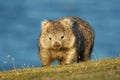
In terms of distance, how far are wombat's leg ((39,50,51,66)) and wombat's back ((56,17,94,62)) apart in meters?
1.27

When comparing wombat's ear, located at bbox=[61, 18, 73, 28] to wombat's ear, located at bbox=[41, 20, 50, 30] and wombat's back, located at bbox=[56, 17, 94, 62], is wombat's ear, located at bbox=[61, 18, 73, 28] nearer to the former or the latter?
wombat's back, located at bbox=[56, 17, 94, 62]

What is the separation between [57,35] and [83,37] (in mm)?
2338

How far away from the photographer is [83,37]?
71.3 ft

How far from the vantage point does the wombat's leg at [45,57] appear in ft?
65.8

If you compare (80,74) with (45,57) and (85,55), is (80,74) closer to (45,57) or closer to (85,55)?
(45,57)

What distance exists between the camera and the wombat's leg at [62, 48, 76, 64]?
19.8 m

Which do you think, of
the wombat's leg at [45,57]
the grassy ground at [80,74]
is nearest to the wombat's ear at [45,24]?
the wombat's leg at [45,57]

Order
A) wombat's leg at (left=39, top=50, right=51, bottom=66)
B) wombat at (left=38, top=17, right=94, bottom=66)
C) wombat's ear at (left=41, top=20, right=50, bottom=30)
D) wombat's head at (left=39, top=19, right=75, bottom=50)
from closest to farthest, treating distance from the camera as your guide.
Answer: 1. wombat's head at (left=39, top=19, right=75, bottom=50)
2. wombat at (left=38, top=17, right=94, bottom=66)
3. wombat's leg at (left=39, top=50, right=51, bottom=66)
4. wombat's ear at (left=41, top=20, right=50, bottom=30)

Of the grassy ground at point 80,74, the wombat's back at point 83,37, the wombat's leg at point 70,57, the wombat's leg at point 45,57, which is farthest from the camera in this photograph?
the wombat's back at point 83,37

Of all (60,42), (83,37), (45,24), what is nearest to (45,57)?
(60,42)

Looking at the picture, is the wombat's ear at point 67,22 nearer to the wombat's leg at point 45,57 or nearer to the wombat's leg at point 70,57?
the wombat's leg at point 70,57

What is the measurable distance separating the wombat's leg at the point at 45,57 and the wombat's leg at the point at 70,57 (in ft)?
2.03

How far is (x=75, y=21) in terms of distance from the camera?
22.2 metres

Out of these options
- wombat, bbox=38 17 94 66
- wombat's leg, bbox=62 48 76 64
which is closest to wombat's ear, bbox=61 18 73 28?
wombat, bbox=38 17 94 66
